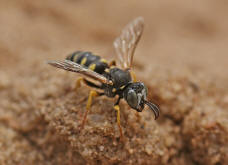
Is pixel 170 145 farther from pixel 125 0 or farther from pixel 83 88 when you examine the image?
pixel 125 0

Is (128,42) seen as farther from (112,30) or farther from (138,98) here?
(112,30)

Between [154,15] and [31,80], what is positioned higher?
[154,15]

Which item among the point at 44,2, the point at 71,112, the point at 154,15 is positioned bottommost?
the point at 71,112

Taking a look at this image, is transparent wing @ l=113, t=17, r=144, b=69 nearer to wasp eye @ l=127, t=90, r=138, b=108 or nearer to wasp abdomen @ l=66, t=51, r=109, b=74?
wasp abdomen @ l=66, t=51, r=109, b=74

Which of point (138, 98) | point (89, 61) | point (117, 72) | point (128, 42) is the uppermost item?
point (128, 42)

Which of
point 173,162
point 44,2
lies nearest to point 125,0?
point 44,2

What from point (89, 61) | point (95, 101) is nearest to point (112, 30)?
point (89, 61)
